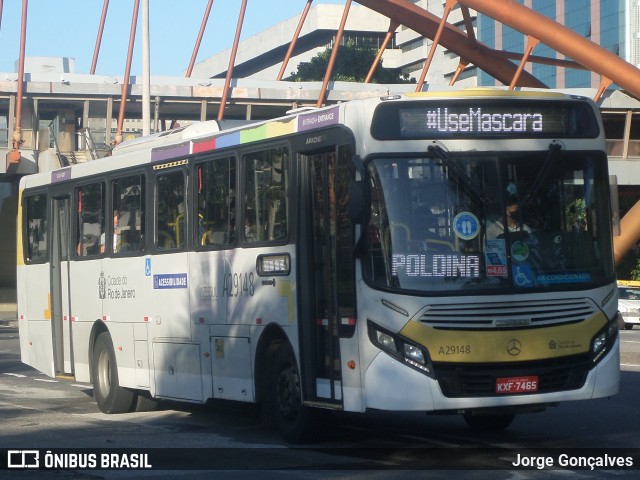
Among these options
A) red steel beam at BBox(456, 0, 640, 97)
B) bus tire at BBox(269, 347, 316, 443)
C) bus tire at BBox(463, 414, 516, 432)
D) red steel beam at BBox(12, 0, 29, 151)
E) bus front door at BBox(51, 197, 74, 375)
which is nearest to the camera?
bus tire at BBox(269, 347, 316, 443)

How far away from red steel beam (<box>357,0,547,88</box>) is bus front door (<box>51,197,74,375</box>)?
45.4m

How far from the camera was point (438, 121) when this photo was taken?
1034 cm

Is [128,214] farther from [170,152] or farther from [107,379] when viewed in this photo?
[107,379]

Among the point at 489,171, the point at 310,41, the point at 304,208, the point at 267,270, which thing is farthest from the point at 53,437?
the point at 310,41

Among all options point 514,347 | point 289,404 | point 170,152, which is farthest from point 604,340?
point 170,152

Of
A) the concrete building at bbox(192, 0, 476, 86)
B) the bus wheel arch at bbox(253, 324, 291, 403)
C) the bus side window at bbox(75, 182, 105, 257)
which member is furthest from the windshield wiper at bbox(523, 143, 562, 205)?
the concrete building at bbox(192, 0, 476, 86)

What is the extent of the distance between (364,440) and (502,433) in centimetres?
146

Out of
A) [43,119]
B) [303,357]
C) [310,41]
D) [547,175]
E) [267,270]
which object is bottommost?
[303,357]

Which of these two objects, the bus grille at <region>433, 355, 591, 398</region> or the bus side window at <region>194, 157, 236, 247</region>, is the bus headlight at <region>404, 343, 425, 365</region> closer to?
the bus grille at <region>433, 355, 591, 398</region>

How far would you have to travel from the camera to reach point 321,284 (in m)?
11.0

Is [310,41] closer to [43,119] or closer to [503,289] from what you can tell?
[43,119]

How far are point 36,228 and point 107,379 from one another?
317cm

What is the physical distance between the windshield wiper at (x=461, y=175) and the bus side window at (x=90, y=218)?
650 cm

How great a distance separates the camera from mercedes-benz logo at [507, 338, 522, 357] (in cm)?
A: 992
